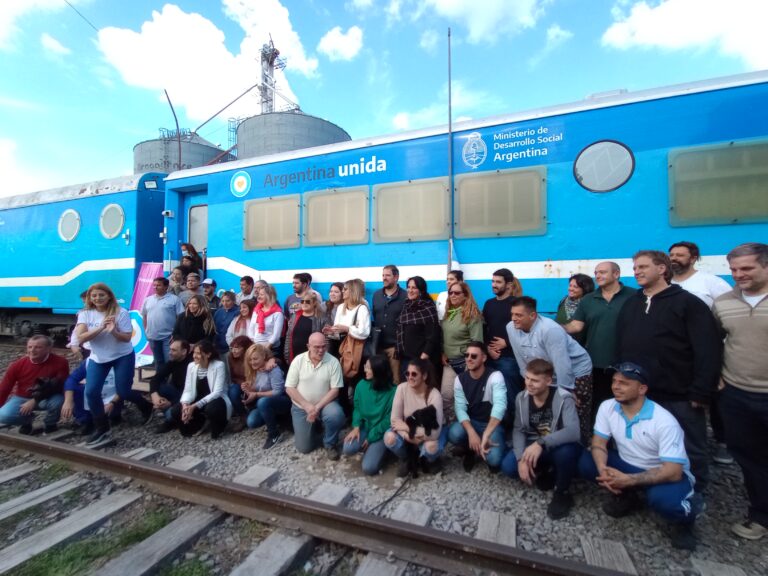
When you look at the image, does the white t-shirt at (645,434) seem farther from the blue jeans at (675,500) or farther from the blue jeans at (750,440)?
the blue jeans at (750,440)

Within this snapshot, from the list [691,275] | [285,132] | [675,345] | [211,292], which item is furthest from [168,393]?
[285,132]

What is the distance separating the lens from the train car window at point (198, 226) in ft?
23.8

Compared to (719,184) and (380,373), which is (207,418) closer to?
(380,373)

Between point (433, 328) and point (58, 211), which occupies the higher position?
point (58, 211)

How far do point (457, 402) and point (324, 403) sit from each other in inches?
54.4

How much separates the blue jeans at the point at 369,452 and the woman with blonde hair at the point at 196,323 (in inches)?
101

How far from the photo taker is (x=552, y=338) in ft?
12.0

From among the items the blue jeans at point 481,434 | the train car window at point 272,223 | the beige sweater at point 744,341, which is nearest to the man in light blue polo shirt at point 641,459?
the beige sweater at point 744,341

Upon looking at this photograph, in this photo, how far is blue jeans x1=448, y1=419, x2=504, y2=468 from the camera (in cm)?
378

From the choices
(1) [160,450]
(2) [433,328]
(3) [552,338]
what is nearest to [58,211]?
(1) [160,450]

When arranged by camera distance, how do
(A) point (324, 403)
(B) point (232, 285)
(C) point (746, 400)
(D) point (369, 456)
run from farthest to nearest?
(B) point (232, 285) → (A) point (324, 403) → (D) point (369, 456) → (C) point (746, 400)

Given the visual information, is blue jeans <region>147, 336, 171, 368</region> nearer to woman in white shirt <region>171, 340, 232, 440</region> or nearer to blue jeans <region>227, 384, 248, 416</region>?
woman in white shirt <region>171, 340, 232, 440</region>

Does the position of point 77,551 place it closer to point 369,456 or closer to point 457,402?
point 369,456

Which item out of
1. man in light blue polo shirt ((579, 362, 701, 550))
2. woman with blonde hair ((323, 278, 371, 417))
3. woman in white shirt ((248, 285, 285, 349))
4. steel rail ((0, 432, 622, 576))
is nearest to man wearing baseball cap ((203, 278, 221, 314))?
woman in white shirt ((248, 285, 285, 349))
